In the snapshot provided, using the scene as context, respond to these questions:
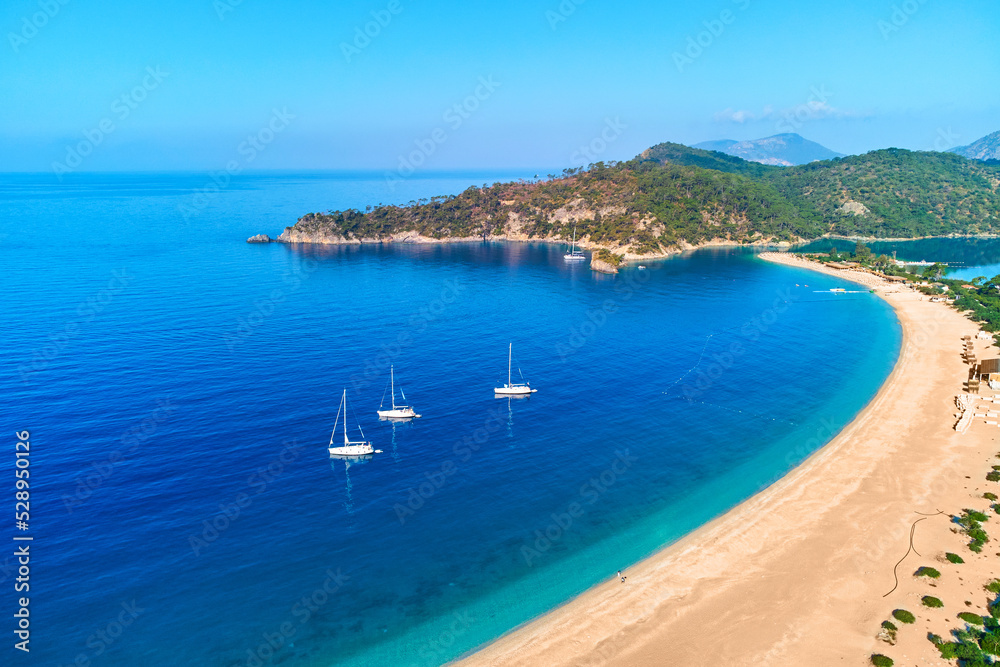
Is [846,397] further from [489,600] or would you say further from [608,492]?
[489,600]

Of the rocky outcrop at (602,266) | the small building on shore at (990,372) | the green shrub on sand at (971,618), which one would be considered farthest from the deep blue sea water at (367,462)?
the rocky outcrop at (602,266)

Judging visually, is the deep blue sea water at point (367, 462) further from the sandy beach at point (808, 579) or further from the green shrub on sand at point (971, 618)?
the green shrub on sand at point (971, 618)

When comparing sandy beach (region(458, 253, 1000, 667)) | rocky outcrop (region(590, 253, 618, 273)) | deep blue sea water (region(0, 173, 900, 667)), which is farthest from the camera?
rocky outcrop (region(590, 253, 618, 273))

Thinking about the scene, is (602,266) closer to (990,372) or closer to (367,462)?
(990,372)

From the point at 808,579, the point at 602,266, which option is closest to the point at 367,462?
the point at 808,579

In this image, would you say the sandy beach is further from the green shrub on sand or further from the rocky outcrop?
the rocky outcrop

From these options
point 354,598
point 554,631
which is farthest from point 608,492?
point 354,598

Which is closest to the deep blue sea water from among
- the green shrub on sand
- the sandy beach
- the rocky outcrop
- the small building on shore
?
the sandy beach
